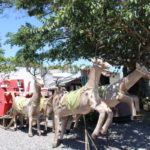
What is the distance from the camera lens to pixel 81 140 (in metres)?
7.34

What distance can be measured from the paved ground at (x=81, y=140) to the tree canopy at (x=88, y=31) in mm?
2425

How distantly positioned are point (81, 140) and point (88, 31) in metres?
3.23

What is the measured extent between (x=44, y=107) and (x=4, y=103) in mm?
1981

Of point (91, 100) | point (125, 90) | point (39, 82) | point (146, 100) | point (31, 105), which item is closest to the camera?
point (91, 100)

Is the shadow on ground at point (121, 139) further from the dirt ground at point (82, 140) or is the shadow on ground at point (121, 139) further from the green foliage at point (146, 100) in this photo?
the green foliage at point (146, 100)

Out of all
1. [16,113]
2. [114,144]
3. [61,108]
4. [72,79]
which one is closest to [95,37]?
[61,108]

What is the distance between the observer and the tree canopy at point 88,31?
5645 millimetres

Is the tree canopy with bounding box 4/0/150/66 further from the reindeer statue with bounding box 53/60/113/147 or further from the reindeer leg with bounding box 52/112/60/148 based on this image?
the reindeer leg with bounding box 52/112/60/148

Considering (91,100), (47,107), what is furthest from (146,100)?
(91,100)

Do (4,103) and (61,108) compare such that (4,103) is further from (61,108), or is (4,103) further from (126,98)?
(126,98)

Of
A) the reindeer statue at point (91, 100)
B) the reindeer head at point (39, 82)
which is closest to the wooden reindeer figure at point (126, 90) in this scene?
the reindeer statue at point (91, 100)

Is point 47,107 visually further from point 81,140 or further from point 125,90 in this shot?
point 125,90

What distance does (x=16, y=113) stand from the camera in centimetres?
905

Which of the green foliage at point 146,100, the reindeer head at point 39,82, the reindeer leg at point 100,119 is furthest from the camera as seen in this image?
the green foliage at point 146,100
